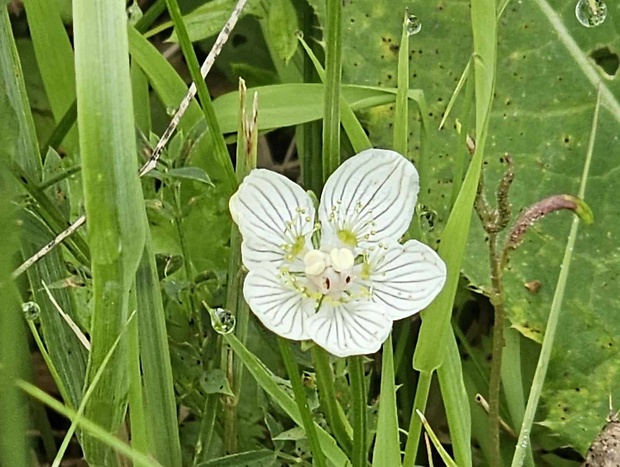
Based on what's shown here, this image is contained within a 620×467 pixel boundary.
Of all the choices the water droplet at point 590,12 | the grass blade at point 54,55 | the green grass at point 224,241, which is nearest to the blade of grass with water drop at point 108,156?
the green grass at point 224,241

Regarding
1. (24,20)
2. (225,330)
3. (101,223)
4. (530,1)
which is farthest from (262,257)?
(24,20)

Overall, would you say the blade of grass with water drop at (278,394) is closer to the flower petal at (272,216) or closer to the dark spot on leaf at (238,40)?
the flower petal at (272,216)

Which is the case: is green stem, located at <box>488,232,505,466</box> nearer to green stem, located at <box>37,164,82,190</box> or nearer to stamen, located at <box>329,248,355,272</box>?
stamen, located at <box>329,248,355,272</box>

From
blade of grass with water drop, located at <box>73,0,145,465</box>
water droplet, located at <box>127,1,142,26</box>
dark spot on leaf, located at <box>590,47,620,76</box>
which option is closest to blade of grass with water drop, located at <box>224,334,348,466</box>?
blade of grass with water drop, located at <box>73,0,145,465</box>

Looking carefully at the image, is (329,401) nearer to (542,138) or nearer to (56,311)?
(56,311)

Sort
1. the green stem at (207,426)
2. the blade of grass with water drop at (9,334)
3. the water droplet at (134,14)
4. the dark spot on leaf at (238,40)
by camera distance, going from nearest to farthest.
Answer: the blade of grass with water drop at (9,334) < the green stem at (207,426) < the water droplet at (134,14) < the dark spot on leaf at (238,40)

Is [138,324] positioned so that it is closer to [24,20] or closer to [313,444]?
[313,444]
